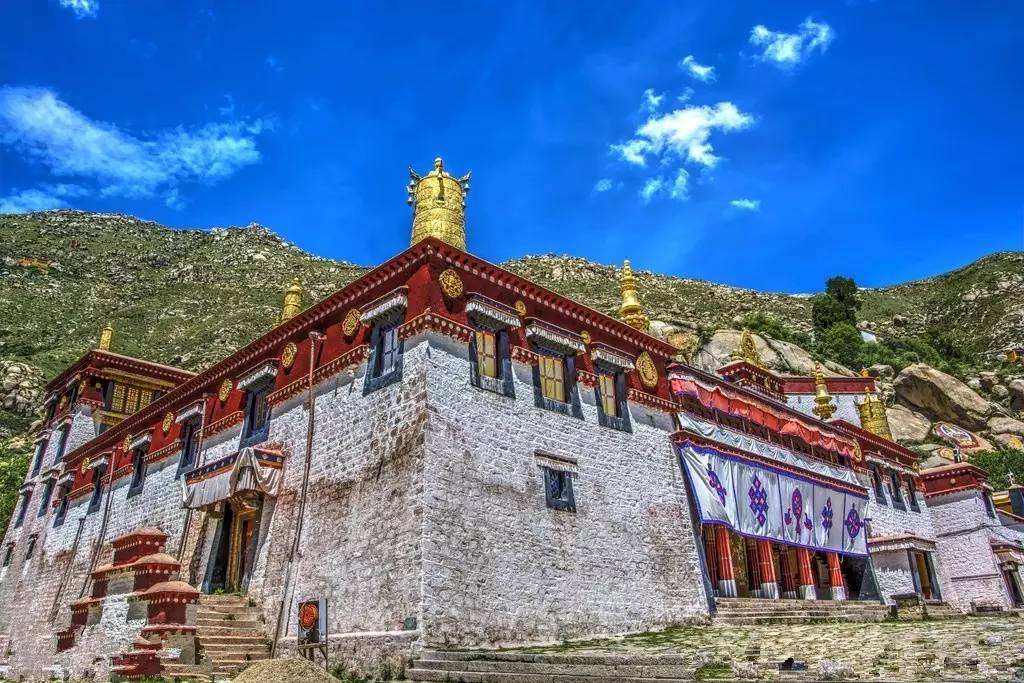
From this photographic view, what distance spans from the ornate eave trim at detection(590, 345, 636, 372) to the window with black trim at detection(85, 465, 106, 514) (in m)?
18.5

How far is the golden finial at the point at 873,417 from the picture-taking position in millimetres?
35763

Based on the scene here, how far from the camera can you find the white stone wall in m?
28.5

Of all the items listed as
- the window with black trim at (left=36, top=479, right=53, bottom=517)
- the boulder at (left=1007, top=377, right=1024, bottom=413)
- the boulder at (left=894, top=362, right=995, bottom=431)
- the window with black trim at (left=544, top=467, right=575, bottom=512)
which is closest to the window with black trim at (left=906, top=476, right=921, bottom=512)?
the boulder at (left=894, top=362, right=995, bottom=431)

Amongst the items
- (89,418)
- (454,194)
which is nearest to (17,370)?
(89,418)

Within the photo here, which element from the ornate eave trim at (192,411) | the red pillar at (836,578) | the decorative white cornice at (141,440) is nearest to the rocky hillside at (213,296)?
the red pillar at (836,578)

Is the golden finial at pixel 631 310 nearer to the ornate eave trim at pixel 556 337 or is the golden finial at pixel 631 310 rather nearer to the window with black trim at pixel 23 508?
the ornate eave trim at pixel 556 337

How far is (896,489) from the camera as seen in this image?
3008 cm

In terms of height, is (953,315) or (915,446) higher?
(953,315)

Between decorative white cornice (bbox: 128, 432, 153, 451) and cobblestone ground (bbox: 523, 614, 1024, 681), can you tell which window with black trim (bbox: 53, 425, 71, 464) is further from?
cobblestone ground (bbox: 523, 614, 1024, 681)

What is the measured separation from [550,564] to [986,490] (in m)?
24.9

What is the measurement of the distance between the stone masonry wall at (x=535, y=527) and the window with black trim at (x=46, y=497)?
22791mm

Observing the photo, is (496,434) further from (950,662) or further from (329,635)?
(950,662)

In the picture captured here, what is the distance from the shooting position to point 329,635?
1373cm

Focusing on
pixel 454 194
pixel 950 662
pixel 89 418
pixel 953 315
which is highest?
pixel 953 315
